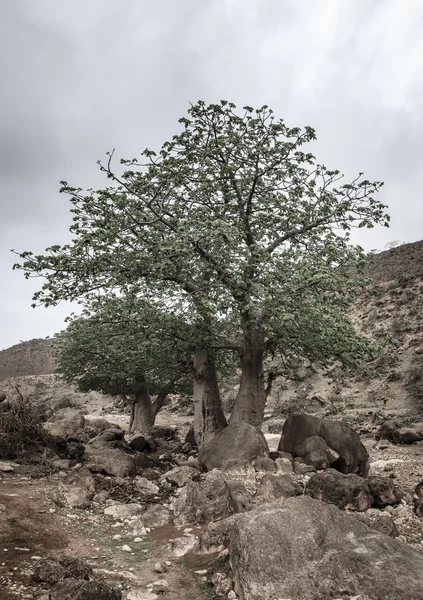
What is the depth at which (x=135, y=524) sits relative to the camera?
780 centimetres

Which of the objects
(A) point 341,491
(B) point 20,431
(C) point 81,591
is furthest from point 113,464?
(C) point 81,591

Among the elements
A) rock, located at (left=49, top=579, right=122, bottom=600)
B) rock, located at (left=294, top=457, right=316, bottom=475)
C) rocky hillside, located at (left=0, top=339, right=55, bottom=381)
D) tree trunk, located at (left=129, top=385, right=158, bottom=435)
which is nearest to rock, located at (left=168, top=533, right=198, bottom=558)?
rock, located at (left=49, top=579, right=122, bottom=600)

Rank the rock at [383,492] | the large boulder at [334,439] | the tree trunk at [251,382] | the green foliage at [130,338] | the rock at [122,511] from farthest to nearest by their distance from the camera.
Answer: the tree trunk at [251,382]
the green foliage at [130,338]
the large boulder at [334,439]
the rock at [383,492]
the rock at [122,511]

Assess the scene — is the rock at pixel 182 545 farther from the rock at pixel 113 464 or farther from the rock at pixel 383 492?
the rock at pixel 113 464

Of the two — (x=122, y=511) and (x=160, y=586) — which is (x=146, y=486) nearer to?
(x=122, y=511)

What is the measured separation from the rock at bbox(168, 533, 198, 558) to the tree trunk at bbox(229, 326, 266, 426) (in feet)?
25.4

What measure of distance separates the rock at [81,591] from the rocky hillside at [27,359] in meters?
63.3

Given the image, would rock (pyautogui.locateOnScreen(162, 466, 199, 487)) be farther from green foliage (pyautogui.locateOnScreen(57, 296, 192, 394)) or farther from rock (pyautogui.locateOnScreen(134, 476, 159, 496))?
green foliage (pyautogui.locateOnScreen(57, 296, 192, 394))

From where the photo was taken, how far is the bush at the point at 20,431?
A: 39.0 feet

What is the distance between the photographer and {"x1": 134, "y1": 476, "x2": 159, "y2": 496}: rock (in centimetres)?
999

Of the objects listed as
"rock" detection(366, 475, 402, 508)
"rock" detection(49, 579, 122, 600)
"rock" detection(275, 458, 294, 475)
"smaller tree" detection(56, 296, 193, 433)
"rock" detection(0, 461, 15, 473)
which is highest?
"smaller tree" detection(56, 296, 193, 433)

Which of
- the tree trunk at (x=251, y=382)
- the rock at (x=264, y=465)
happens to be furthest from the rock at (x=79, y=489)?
the tree trunk at (x=251, y=382)


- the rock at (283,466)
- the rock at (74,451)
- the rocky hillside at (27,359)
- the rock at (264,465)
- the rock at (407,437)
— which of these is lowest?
the rock at (407,437)

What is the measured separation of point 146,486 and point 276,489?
3037 millimetres
